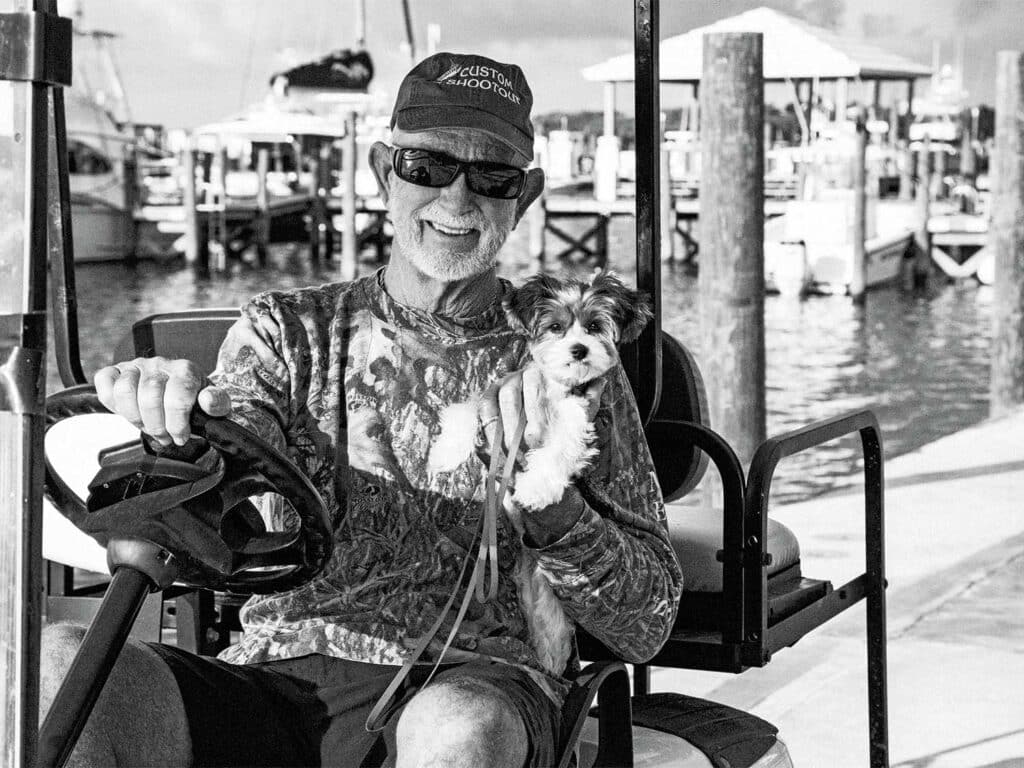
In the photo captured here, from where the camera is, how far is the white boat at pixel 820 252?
23938mm

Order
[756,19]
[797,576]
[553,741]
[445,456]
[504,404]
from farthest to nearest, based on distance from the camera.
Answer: [756,19]
[797,576]
[445,456]
[553,741]
[504,404]

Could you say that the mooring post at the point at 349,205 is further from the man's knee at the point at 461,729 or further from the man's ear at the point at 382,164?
the man's knee at the point at 461,729

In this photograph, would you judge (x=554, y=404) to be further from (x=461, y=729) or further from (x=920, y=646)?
(x=920, y=646)

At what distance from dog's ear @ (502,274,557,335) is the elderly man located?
0.22 feet

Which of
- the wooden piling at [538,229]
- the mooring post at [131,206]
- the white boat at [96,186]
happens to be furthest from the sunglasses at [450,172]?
the mooring post at [131,206]

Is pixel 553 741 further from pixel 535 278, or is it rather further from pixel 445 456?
pixel 535 278

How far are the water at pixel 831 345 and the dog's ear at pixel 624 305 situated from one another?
3.57 m

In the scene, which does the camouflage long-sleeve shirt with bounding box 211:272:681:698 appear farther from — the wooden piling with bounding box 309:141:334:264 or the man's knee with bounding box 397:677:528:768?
the wooden piling with bounding box 309:141:334:264

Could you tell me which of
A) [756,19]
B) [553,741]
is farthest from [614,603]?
[756,19]

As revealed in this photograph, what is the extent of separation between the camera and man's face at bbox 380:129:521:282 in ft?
7.74

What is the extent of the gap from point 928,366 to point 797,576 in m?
14.7

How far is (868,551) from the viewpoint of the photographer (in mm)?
2936

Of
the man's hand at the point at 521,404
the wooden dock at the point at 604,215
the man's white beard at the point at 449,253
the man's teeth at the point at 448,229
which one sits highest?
the wooden dock at the point at 604,215

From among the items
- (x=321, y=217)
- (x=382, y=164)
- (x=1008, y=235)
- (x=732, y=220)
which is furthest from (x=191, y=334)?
(x=321, y=217)
